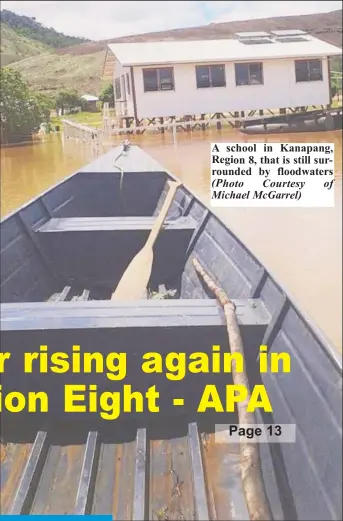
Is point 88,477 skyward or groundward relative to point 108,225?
groundward

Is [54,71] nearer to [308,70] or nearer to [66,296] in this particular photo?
[66,296]

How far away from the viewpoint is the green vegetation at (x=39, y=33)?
4094 millimetres

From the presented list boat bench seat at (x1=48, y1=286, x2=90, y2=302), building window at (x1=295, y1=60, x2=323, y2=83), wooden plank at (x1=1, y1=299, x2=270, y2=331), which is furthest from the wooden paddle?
building window at (x1=295, y1=60, x2=323, y2=83)

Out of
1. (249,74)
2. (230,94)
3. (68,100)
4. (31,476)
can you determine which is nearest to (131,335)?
(31,476)

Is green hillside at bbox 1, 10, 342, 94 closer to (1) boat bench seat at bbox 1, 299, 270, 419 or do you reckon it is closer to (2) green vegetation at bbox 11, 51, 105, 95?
(2) green vegetation at bbox 11, 51, 105, 95

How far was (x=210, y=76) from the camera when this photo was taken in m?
13.8

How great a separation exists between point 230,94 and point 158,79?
2.00 metres

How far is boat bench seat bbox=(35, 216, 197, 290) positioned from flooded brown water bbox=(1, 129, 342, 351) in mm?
415

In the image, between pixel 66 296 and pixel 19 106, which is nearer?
pixel 66 296

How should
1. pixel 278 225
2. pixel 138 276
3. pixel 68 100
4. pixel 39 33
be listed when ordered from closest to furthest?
pixel 138 276 < pixel 39 33 < pixel 68 100 < pixel 278 225

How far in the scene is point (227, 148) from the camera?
123 inches

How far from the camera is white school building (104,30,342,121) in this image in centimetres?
1291

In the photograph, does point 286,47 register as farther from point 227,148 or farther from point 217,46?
point 227,148

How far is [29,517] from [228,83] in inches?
530
